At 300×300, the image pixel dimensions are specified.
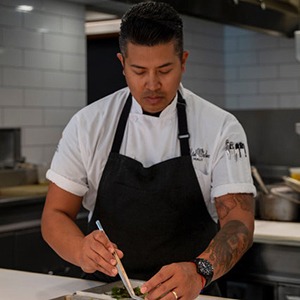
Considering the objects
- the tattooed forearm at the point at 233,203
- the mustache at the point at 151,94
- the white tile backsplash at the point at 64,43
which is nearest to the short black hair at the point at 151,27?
the mustache at the point at 151,94

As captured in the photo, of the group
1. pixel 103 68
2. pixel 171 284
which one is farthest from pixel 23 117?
pixel 171 284

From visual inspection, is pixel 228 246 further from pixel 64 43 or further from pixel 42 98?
pixel 64 43

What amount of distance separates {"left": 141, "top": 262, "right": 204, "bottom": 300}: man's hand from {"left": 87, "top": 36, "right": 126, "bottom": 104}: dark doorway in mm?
4046

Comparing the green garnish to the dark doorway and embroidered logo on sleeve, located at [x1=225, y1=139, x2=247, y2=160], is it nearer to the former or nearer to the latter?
embroidered logo on sleeve, located at [x1=225, y1=139, x2=247, y2=160]

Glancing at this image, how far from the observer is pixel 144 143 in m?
2.32

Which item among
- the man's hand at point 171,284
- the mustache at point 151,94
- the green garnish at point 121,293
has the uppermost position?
the mustache at point 151,94

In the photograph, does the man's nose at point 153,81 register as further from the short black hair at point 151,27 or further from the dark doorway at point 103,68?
the dark doorway at point 103,68

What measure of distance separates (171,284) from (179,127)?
71cm

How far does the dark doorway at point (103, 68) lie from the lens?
18.8 ft

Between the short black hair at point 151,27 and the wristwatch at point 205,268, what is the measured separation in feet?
2.11

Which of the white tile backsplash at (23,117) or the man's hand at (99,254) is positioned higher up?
the white tile backsplash at (23,117)

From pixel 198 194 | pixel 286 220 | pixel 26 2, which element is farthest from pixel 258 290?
pixel 26 2

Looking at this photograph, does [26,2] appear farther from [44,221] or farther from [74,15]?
[44,221]

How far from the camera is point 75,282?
7.18ft
